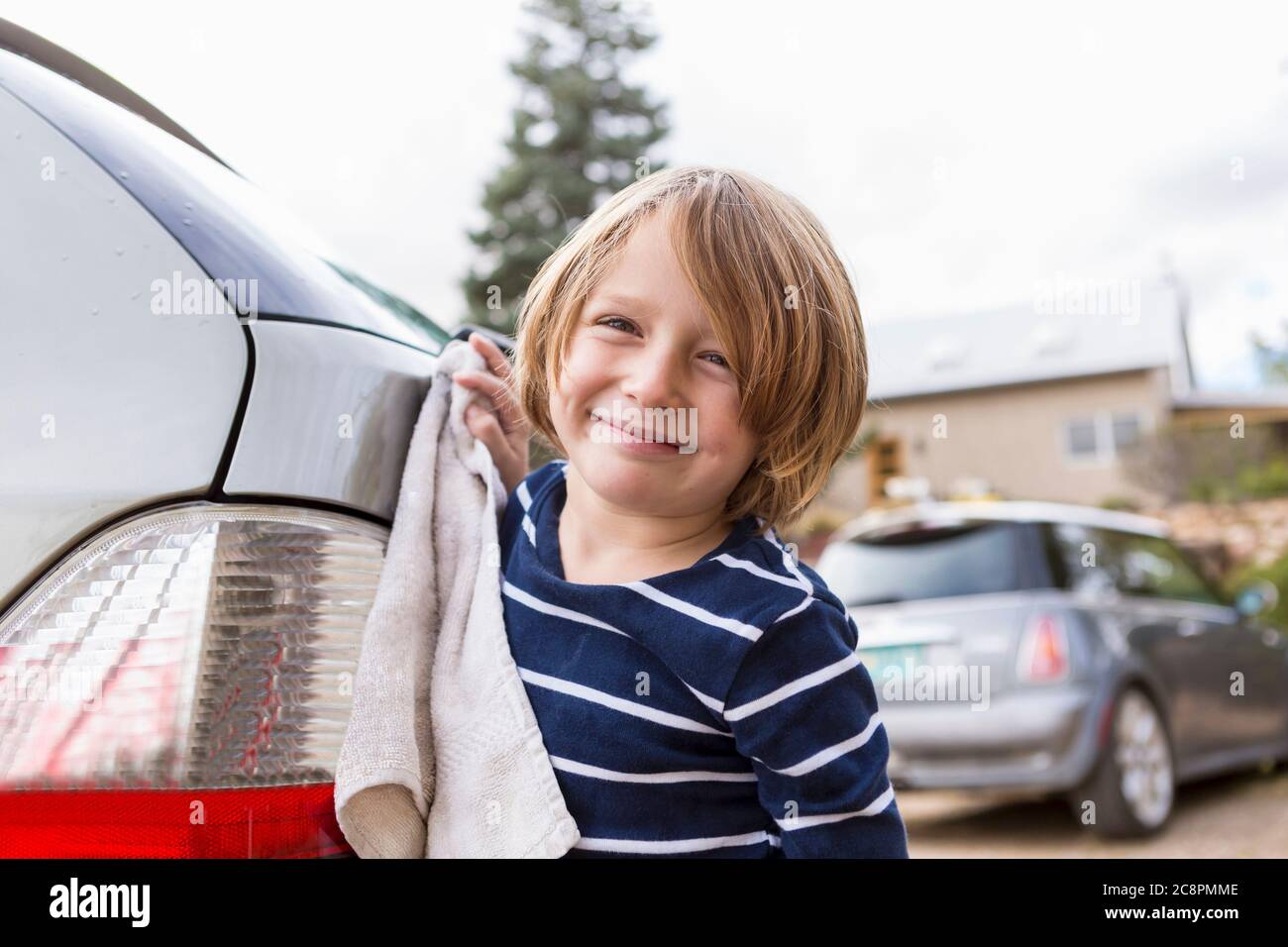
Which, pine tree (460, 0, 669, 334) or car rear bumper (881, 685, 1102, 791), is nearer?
car rear bumper (881, 685, 1102, 791)

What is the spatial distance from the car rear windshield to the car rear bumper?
490 millimetres

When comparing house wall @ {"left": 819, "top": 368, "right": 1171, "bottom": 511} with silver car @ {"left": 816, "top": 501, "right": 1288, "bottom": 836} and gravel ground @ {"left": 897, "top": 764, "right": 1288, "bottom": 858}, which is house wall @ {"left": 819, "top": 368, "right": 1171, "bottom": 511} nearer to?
gravel ground @ {"left": 897, "top": 764, "right": 1288, "bottom": 858}

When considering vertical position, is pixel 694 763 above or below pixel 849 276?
below

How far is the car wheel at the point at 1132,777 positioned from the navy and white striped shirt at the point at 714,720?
4.15 meters

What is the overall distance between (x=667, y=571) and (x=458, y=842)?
1.19ft

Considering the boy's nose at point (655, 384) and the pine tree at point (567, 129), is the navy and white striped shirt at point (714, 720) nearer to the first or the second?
the boy's nose at point (655, 384)

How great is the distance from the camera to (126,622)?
1.10 m

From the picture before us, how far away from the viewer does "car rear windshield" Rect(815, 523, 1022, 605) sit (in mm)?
5133

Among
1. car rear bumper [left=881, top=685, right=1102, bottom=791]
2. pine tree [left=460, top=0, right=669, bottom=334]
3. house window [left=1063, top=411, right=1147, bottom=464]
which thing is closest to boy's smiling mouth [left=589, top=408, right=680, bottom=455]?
car rear bumper [left=881, top=685, right=1102, bottom=791]

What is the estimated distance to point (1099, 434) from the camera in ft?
66.3

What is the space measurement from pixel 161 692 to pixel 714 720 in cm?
54
